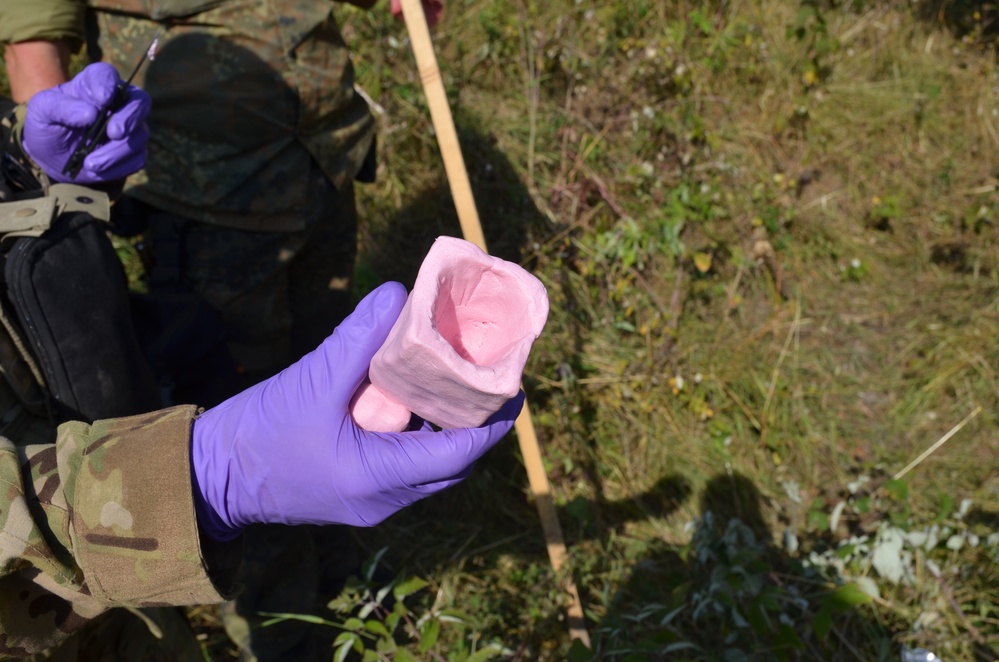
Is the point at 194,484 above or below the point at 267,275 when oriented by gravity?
above

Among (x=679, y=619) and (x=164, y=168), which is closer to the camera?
(x=164, y=168)

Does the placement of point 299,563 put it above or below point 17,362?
below

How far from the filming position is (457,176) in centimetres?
226

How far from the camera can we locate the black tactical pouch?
4.26 feet

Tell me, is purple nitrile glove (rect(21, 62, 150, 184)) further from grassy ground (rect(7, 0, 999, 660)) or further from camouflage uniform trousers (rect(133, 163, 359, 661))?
grassy ground (rect(7, 0, 999, 660))

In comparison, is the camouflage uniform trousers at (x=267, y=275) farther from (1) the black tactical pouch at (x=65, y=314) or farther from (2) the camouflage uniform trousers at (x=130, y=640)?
(2) the camouflage uniform trousers at (x=130, y=640)

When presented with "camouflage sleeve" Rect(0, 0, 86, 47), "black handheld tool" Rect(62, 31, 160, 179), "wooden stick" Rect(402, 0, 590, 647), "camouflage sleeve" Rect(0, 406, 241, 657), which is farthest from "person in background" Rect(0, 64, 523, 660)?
"camouflage sleeve" Rect(0, 0, 86, 47)

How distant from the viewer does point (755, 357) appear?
3266 millimetres

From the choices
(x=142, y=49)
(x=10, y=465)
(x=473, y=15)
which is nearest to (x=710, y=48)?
(x=473, y=15)

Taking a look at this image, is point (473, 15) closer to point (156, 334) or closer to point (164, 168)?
point (164, 168)

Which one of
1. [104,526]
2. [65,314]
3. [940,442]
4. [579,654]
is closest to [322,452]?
[104,526]

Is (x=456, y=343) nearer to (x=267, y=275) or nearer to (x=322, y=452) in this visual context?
(x=322, y=452)

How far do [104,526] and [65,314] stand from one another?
476 millimetres

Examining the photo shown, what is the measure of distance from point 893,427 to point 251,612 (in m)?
2.80
